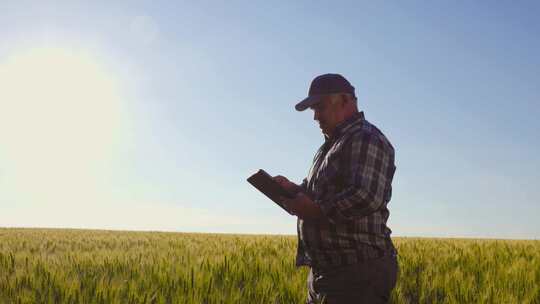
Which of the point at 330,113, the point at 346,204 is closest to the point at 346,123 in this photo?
the point at 330,113

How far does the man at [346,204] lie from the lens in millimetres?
2898

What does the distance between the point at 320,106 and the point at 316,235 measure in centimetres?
87

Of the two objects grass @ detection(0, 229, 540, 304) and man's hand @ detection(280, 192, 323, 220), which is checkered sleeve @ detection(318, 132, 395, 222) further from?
grass @ detection(0, 229, 540, 304)

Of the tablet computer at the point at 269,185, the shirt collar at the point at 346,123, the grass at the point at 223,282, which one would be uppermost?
the shirt collar at the point at 346,123

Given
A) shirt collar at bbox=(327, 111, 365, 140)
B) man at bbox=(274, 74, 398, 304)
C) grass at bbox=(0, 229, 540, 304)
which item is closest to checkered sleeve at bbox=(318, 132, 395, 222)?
man at bbox=(274, 74, 398, 304)

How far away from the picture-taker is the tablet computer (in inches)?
120

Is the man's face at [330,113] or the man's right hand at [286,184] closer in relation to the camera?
the man's right hand at [286,184]

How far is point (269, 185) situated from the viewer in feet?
10.0

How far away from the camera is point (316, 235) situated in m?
3.18

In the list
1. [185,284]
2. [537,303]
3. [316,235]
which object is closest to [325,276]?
[316,235]

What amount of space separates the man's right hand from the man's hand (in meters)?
0.21

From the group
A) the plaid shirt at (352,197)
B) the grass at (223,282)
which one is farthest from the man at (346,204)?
the grass at (223,282)

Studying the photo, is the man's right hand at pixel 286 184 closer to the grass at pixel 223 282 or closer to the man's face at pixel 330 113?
the man's face at pixel 330 113

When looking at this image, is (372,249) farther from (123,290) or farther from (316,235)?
(123,290)
